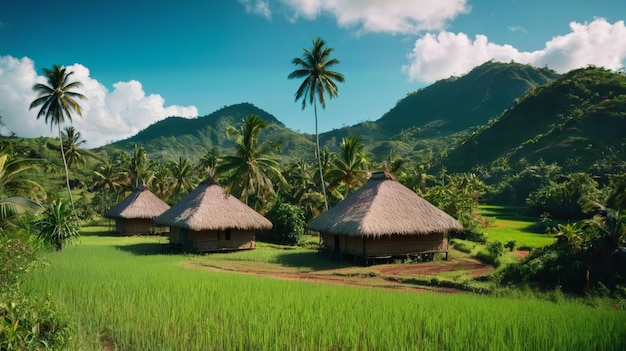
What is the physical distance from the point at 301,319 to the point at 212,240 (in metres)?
15.7

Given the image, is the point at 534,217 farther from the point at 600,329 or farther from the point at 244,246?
the point at 600,329

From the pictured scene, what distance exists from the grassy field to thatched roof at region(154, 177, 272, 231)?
383 inches

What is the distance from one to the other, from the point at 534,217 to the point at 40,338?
43.8 m

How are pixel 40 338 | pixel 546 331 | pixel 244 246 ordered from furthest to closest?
1. pixel 244 246
2. pixel 546 331
3. pixel 40 338

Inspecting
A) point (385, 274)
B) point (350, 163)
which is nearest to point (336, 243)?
point (385, 274)

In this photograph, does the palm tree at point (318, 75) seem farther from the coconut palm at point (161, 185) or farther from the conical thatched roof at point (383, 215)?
the coconut palm at point (161, 185)

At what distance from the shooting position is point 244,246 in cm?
2370

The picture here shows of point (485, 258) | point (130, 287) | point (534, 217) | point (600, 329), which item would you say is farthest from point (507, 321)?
point (534, 217)

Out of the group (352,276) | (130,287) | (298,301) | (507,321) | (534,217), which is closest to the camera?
(507,321)

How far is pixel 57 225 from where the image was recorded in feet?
63.5

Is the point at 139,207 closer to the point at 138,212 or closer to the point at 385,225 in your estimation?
the point at 138,212

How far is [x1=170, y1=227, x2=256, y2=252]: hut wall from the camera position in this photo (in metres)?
22.4

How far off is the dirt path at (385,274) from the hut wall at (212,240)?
163 inches

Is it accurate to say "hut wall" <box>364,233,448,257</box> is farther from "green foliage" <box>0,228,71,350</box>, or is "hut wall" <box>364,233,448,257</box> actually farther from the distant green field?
"green foliage" <box>0,228,71,350</box>
